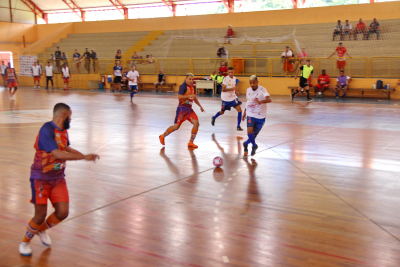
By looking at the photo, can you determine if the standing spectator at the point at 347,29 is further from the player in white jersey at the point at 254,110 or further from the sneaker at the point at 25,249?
the sneaker at the point at 25,249

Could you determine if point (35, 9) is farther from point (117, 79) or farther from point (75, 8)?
point (117, 79)

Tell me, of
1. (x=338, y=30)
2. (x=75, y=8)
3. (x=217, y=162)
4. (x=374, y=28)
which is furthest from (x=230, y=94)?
(x=75, y=8)

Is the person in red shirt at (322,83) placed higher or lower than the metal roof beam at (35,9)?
lower

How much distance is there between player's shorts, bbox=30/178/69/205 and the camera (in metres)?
4.10

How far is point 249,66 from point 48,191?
25.0 metres

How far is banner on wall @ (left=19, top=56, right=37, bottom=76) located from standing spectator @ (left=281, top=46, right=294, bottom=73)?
2341cm

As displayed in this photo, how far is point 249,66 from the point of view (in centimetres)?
2803

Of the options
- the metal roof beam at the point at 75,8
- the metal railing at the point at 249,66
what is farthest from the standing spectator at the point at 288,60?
the metal roof beam at the point at 75,8

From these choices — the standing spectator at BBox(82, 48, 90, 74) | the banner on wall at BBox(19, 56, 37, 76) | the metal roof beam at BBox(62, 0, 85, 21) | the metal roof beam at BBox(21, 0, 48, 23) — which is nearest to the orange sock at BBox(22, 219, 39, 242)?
the standing spectator at BBox(82, 48, 90, 74)

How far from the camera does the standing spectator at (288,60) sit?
26234 mm

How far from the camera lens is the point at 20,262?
3982 millimetres

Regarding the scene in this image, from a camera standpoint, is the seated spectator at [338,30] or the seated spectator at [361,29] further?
the seated spectator at [338,30]

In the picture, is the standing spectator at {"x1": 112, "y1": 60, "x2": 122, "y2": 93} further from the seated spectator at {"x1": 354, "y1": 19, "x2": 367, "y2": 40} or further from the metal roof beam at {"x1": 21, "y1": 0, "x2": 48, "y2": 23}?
the metal roof beam at {"x1": 21, "y1": 0, "x2": 48, "y2": 23}

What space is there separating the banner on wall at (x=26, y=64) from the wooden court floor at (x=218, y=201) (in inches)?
1107
